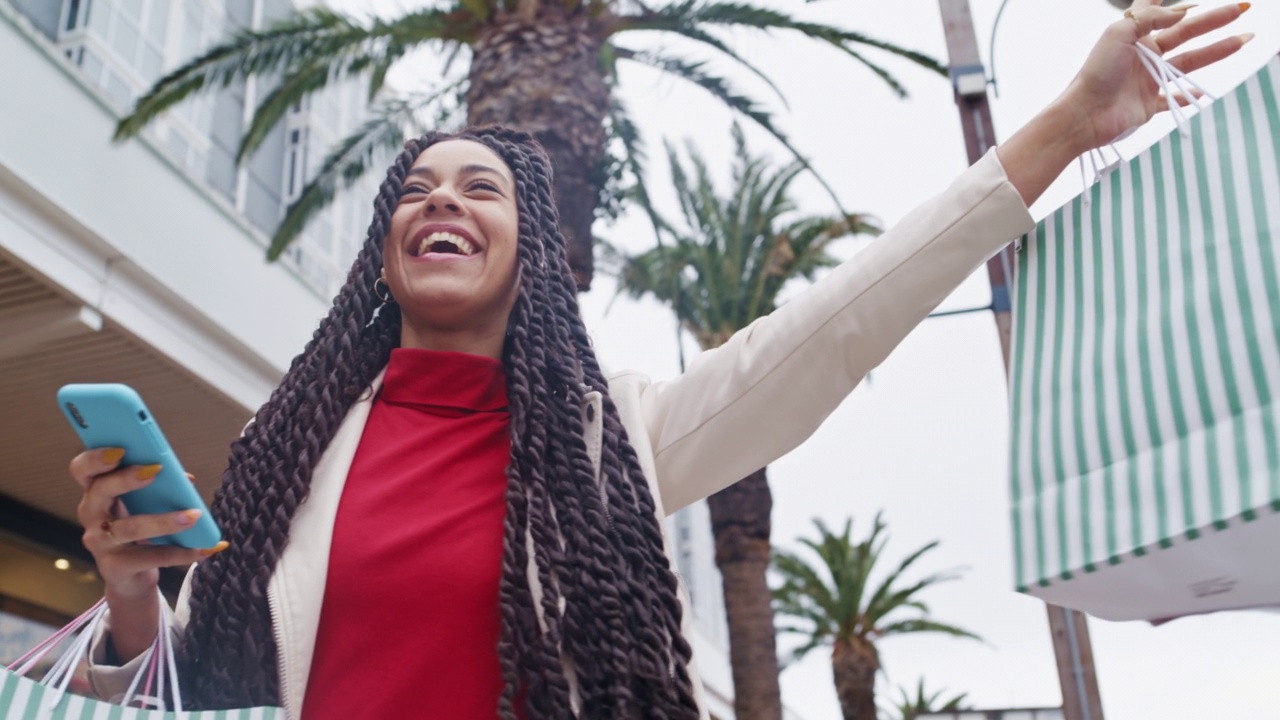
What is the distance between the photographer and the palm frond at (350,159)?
10.4m

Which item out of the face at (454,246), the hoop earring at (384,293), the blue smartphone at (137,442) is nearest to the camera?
the blue smartphone at (137,442)

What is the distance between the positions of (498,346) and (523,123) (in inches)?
244

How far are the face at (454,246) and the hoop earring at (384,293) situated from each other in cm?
5

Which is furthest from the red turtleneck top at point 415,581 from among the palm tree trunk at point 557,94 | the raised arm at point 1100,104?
the palm tree trunk at point 557,94

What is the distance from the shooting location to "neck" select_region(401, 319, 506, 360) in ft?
7.46

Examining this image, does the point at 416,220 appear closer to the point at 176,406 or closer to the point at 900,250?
the point at 900,250

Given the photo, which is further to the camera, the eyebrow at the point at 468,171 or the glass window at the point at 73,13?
the glass window at the point at 73,13

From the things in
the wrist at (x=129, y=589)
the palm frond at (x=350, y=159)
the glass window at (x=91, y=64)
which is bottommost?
the wrist at (x=129, y=589)

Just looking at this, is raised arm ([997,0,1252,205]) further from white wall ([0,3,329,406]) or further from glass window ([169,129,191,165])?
glass window ([169,129,191,165])

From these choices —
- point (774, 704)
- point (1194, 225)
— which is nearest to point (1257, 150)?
point (1194, 225)

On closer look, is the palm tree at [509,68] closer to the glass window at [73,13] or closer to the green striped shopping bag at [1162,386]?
the glass window at [73,13]

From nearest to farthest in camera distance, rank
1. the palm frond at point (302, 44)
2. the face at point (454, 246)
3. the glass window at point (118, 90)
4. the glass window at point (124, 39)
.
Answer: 1. the face at point (454, 246)
2. the palm frond at point (302, 44)
3. the glass window at point (118, 90)
4. the glass window at point (124, 39)

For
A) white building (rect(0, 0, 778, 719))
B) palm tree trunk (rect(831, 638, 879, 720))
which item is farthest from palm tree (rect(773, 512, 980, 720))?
white building (rect(0, 0, 778, 719))

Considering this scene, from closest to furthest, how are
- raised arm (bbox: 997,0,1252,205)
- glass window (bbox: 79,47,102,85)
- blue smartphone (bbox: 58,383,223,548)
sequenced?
blue smartphone (bbox: 58,383,223,548) → raised arm (bbox: 997,0,1252,205) → glass window (bbox: 79,47,102,85)
